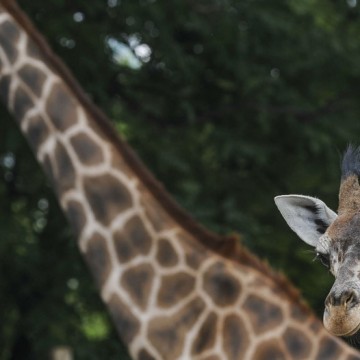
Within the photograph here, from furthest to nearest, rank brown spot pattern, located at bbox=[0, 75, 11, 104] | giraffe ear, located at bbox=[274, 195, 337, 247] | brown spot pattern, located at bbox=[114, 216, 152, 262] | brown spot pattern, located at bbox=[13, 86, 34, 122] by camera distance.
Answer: brown spot pattern, located at bbox=[0, 75, 11, 104]
brown spot pattern, located at bbox=[13, 86, 34, 122]
brown spot pattern, located at bbox=[114, 216, 152, 262]
giraffe ear, located at bbox=[274, 195, 337, 247]

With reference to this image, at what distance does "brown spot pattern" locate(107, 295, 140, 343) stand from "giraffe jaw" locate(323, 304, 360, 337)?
357 centimetres

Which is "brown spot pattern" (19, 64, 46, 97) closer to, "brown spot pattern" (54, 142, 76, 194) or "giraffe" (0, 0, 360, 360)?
"giraffe" (0, 0, 360, 360)

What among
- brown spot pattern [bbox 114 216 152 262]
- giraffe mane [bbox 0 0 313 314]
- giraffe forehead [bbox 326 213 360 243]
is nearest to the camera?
giraffe forehead [bbox 326 213 360 243]

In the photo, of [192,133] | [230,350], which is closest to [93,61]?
[192,133]

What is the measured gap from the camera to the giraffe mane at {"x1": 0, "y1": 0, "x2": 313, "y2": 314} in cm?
607

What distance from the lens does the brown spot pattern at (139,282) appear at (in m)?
6.29

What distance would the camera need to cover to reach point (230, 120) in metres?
9.52

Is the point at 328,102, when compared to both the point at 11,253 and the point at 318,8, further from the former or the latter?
the point at 11,253

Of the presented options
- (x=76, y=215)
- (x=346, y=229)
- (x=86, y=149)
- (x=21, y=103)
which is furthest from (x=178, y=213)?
(x=346, y=229)

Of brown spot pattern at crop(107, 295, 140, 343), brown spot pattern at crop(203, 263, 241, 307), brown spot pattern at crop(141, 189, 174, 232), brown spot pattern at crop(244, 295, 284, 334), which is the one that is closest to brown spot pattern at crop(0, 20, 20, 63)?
brown spot pattern at crop(141, 189, 174, 232)

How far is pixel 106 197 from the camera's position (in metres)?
6.60

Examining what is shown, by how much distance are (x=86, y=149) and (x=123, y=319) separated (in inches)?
38.9

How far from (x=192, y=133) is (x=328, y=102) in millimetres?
1080

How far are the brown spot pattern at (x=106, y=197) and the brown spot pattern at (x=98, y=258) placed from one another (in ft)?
0.34
